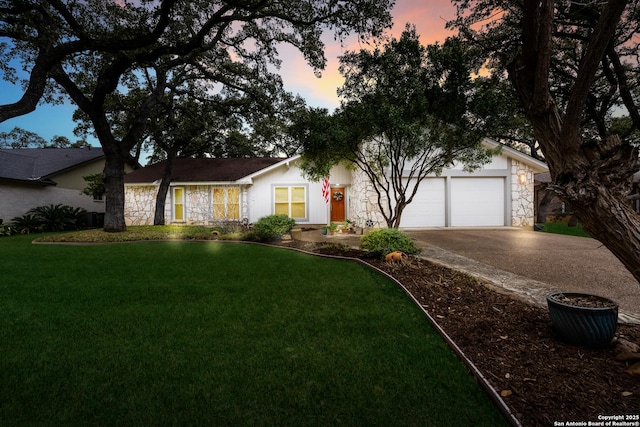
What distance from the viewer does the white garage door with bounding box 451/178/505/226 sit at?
44.1ft

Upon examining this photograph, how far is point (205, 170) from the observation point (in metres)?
18.0

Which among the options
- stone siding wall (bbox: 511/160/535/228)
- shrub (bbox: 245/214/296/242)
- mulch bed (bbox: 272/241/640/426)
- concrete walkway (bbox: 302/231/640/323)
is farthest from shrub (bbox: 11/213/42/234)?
stone siding wall (bbox: 511/160/535/228)

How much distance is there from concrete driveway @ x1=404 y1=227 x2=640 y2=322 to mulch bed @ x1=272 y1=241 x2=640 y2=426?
796 millimetres

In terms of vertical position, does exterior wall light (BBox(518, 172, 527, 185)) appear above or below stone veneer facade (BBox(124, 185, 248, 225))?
above

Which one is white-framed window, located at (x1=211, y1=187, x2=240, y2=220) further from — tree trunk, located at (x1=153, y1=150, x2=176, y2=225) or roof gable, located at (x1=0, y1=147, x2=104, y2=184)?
roof gable, located at (x1=0, y1=147, x2=104, y2=184)

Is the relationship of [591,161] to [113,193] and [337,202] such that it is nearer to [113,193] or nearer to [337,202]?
[337,202]

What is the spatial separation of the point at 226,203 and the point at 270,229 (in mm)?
6191

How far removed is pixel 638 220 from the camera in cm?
256

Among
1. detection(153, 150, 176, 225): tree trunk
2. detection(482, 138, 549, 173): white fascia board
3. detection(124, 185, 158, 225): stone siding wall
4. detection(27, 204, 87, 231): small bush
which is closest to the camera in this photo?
detection(482, 138, 549, 173): white fascia board

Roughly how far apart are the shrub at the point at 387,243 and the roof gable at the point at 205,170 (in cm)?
1028

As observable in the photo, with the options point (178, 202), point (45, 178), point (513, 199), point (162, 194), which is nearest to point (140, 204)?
point (162, 194)

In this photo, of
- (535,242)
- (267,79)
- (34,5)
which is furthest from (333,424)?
(267,79)

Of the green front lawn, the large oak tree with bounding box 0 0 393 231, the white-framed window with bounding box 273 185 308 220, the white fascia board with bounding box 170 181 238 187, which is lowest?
the green front lawn

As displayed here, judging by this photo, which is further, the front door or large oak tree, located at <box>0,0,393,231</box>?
the front door
